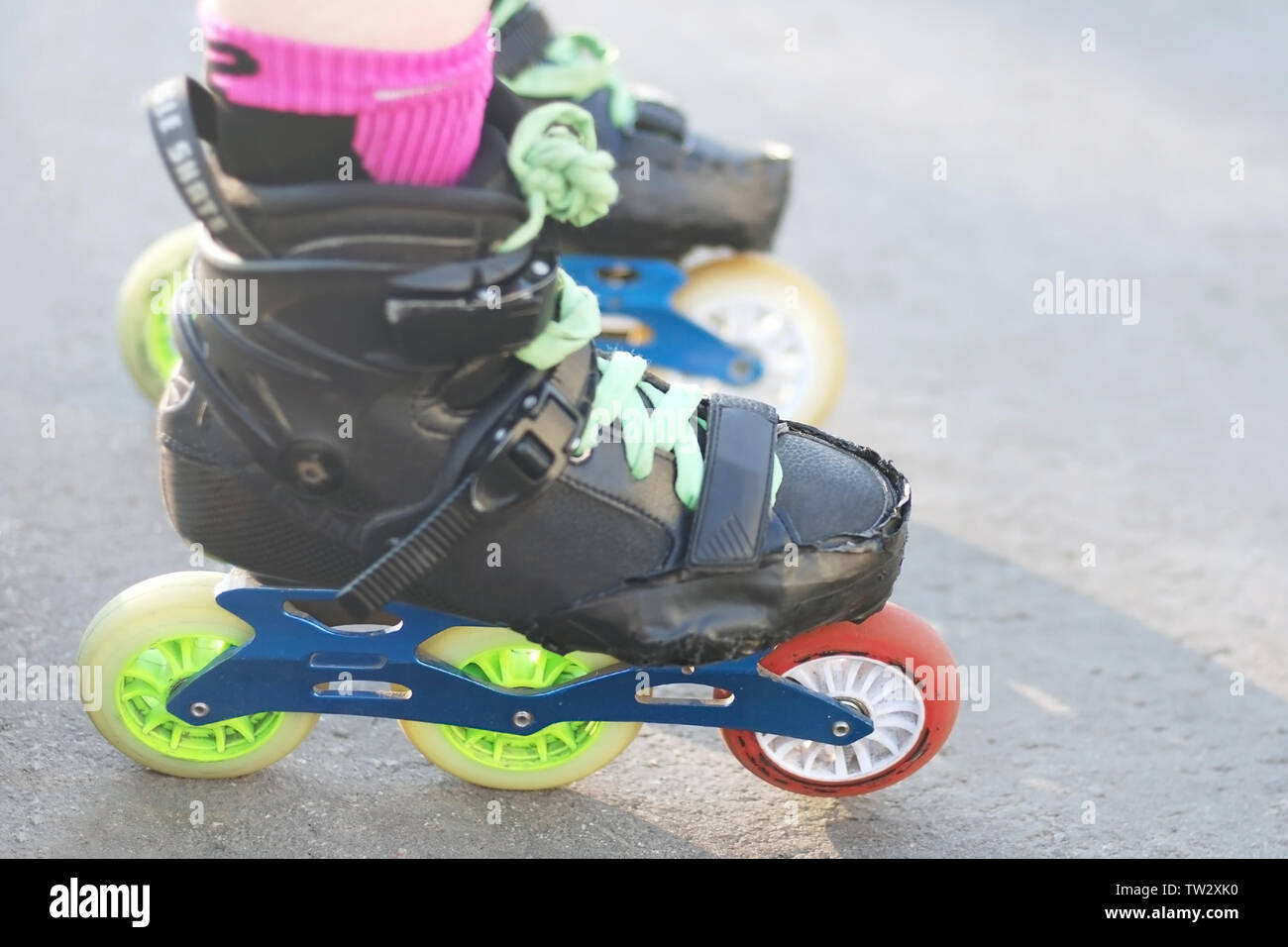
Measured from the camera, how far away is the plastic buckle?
4.43ft

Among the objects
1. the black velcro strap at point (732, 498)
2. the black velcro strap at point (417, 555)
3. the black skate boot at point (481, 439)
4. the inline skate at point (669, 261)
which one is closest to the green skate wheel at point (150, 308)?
the inline skate at point (669, 261)

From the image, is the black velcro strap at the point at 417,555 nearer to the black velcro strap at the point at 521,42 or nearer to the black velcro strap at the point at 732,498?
the black velcro strap at the point at 732,498

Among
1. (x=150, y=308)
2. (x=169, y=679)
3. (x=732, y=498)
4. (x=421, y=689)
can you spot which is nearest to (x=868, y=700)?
(x=732, y=498)

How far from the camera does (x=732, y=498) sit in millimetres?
1428

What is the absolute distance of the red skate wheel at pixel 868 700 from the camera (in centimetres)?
155

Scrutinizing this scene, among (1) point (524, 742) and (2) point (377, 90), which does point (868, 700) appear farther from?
(2) point (377, 90)

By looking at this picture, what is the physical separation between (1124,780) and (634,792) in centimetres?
56

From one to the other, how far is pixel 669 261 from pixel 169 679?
101cm

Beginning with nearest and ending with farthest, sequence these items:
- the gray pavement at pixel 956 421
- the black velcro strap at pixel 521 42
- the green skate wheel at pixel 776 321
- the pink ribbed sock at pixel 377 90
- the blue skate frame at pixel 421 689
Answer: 1. the pink ribbed sock at pixel 377 90
2. the blue skate frame at pixel 421 689
3. the gray pavement at pixel 956 421
4. the black velcro strap at pixel 521 42
5. the green skate wheel at pixel 776 321

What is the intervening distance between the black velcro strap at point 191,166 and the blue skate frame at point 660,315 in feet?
3.16

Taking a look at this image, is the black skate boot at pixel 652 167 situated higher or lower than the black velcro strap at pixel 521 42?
lower

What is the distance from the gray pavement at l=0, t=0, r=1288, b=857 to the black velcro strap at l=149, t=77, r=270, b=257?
0.61 metres

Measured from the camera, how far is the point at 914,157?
11.6 ft
